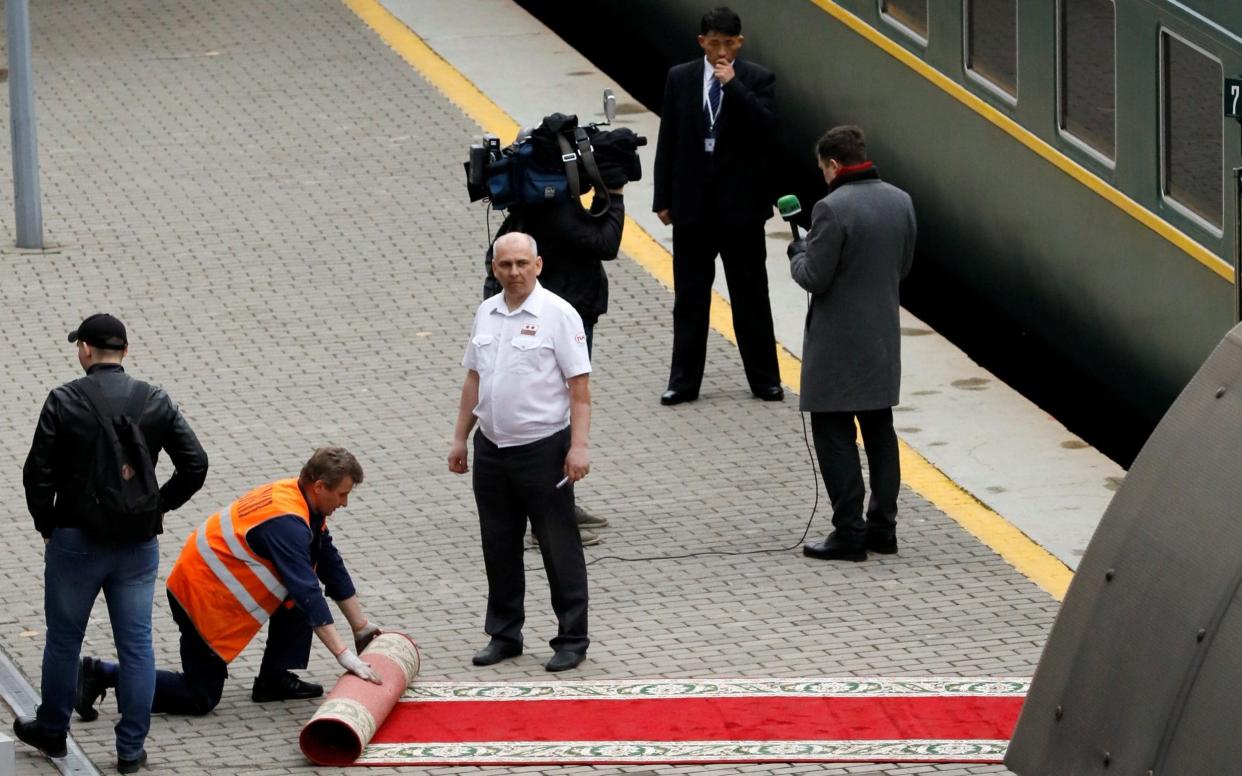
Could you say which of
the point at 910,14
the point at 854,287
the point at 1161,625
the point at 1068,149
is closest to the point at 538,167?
the point at 854,287

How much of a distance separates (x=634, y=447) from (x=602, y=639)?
2.35 meters

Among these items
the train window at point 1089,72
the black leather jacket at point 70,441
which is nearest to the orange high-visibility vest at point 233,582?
the black leather jacket at point 70,441

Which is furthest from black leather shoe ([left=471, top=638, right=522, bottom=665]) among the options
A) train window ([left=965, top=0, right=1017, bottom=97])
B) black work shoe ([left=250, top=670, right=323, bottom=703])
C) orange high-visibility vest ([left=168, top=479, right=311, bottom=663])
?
train window ([left=965, top=0, right=1017, bottom=97])

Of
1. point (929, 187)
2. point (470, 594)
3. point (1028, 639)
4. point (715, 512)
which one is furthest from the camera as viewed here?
point (929, 187)

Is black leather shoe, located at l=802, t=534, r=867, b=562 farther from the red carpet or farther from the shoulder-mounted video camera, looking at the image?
the shoulder-mounted video camera

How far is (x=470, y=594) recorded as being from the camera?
937 cm

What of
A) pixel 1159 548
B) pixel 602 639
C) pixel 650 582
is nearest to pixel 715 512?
pixel 650 582

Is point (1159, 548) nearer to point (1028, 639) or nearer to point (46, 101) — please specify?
point (1028, 639)

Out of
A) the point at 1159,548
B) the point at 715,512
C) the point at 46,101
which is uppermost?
the point at 1159,548

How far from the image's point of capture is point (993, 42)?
493 inches

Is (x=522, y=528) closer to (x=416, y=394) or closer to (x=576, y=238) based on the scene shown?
(x=576, y=238)

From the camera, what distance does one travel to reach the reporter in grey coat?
9.35 metres

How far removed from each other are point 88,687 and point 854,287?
349cm

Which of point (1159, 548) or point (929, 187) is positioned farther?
point (929, 187)
